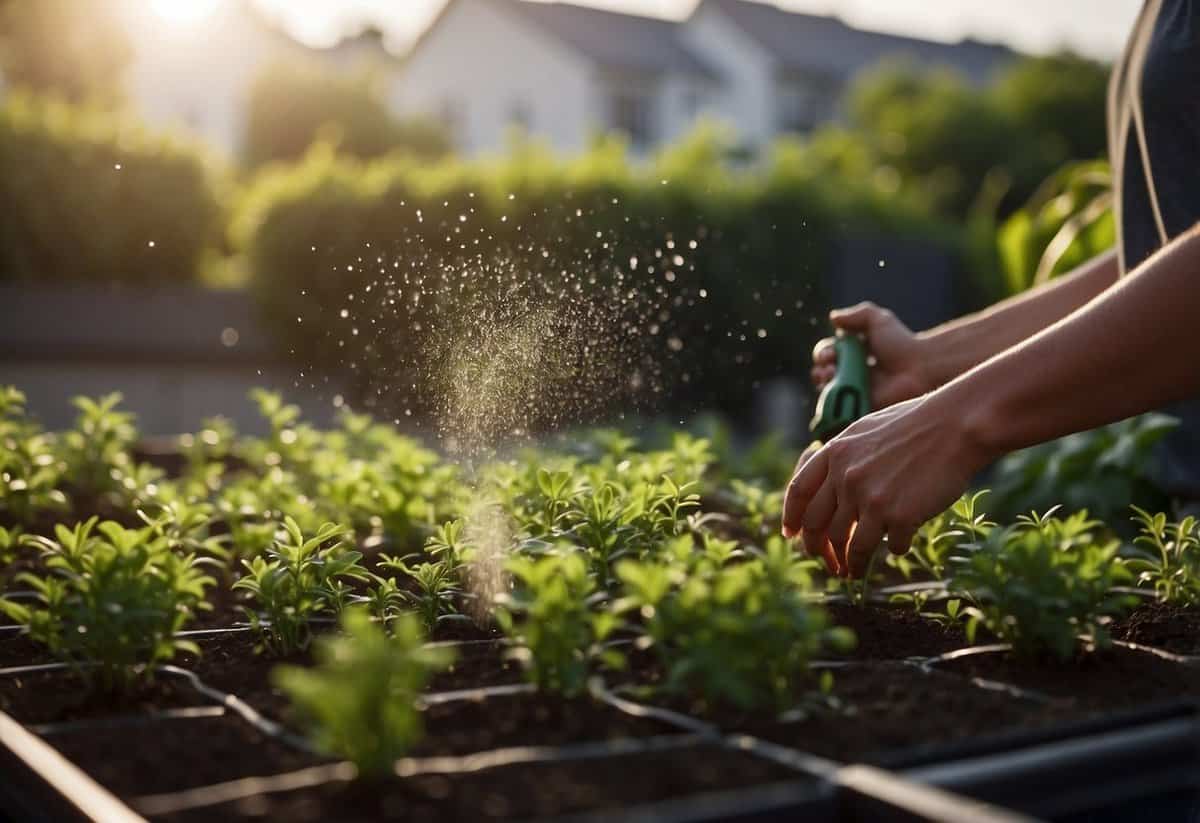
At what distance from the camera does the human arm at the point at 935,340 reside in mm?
2650

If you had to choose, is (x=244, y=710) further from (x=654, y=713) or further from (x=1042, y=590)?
(x=1042, y=590)

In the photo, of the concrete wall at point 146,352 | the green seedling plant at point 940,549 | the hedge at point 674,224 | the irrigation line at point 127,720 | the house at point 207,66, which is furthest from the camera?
the house at point 207,66

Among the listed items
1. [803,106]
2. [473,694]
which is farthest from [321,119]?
[473,694]

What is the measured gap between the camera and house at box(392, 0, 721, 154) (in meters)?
34.2

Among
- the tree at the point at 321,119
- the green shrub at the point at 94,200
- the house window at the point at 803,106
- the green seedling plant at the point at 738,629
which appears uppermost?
the house window at the point at 803,106

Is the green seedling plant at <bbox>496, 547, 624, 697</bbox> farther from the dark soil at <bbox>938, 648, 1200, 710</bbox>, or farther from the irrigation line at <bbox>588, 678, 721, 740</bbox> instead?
the dark soil at <bbox>938, 648, 1200, 710</bbox>

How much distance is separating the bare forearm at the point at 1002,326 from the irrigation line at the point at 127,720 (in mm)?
1511

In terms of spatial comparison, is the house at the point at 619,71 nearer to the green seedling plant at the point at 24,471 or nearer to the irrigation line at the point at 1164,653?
the green seedling plant at the point at 24,471

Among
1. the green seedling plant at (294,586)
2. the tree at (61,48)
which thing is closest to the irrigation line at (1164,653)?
the green seedling plant at (294,586)

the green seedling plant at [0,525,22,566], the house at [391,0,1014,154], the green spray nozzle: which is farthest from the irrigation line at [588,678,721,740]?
the house at [391,0,1014,154]

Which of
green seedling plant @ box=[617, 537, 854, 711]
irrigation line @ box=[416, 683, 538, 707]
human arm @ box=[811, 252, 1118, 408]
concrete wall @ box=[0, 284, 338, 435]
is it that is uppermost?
concrete wall @ box=[0, 284, 338, 435]

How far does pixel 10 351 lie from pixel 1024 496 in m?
10.1

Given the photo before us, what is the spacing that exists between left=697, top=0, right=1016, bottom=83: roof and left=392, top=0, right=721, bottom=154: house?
165 cm

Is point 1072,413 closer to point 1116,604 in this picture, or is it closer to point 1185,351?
point 1185,351
